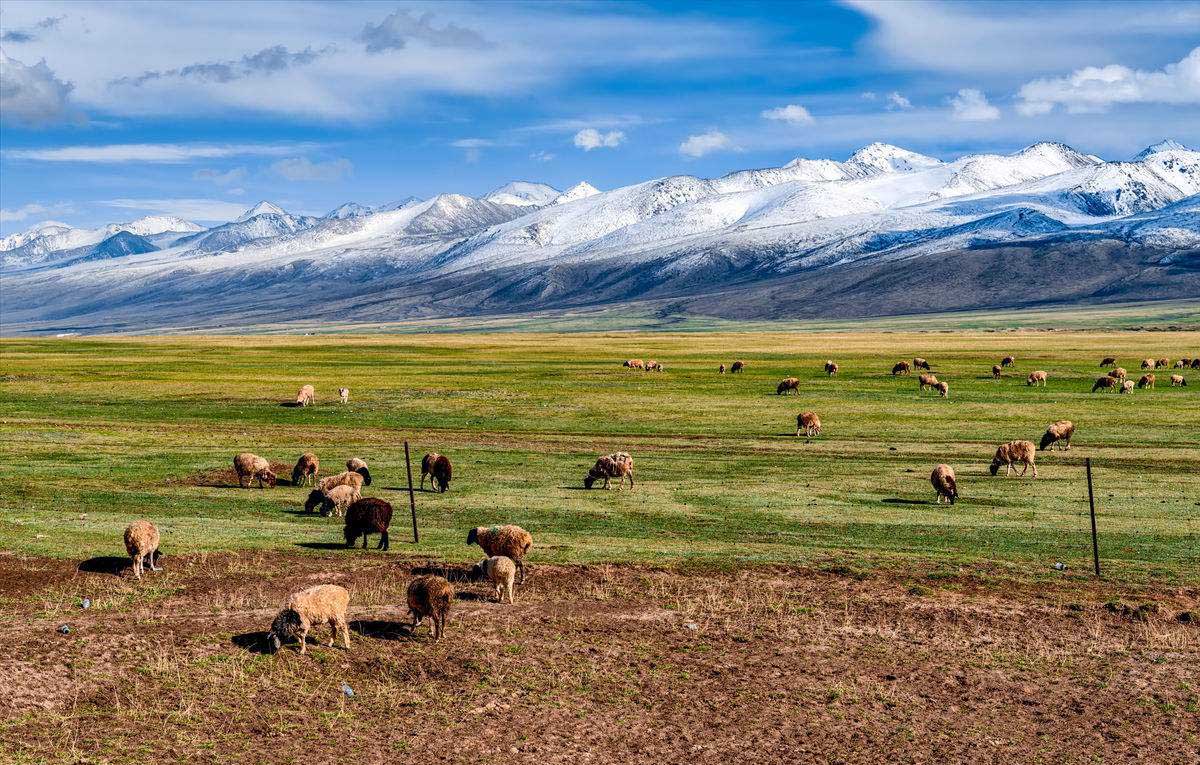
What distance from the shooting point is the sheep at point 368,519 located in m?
28.1

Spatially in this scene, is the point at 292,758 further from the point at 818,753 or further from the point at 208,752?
the point at 818,753

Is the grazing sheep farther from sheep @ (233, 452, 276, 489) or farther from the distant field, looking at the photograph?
sheep @ (233, 452, 276, 489)

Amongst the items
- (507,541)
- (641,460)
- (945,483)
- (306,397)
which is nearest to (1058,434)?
(945,483)

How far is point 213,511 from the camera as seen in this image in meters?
33.5

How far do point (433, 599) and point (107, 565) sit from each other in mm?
9562

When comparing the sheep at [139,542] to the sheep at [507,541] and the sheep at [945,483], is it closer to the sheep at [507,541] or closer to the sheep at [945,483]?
the sheep at [507,541]

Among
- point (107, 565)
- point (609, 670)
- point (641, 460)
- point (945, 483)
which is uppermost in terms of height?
point (107, 565)

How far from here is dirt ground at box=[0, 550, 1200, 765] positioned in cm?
1702

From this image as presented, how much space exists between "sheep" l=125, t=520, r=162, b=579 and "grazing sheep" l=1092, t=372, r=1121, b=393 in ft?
217

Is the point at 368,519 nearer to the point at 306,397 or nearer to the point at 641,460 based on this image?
the point at 641,460

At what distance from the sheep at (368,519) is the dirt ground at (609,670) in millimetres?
2152

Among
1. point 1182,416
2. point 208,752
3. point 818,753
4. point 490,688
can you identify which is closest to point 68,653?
point 208,752

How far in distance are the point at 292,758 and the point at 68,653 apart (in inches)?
238

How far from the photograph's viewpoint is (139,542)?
957 inches
